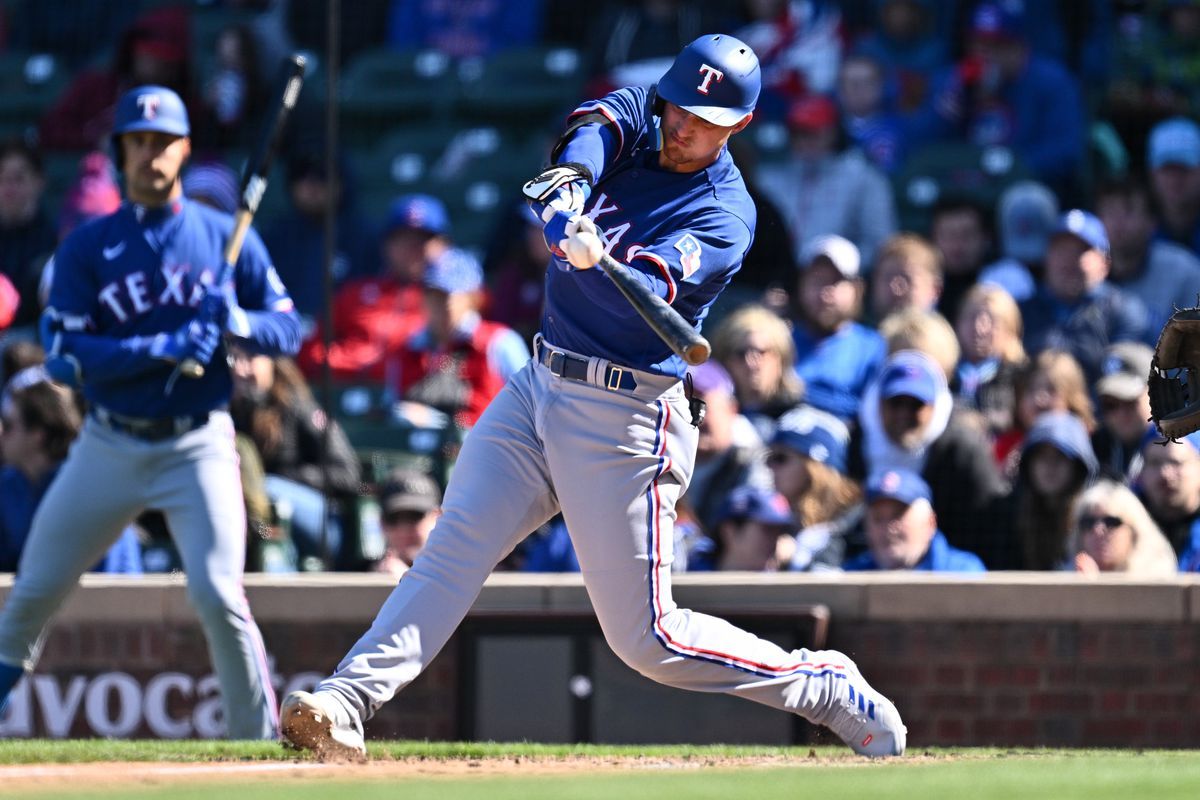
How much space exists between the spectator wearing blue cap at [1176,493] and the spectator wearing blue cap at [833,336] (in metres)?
1.38

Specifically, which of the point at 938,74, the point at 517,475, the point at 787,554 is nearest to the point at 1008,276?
the point at 938,74

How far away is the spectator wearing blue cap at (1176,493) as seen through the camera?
23.0 ft

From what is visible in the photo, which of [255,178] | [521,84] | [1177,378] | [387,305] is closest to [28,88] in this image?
[521,84]

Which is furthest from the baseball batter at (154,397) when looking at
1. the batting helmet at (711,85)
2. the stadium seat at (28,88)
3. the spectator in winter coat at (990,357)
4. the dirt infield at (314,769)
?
the stadium seat at (28,88)

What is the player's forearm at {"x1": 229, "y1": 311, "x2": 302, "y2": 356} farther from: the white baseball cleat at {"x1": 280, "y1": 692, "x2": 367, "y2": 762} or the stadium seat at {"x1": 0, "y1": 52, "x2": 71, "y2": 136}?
the stadium seat at {"x1": 0, "y1": 52, "x2": 71, "y2": 136}

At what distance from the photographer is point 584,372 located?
15.6 feet

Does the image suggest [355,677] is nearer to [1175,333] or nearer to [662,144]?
[662,144]

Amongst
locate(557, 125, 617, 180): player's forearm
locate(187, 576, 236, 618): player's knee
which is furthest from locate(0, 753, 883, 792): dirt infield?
locate(557, 125, 617, 180): player's forearm

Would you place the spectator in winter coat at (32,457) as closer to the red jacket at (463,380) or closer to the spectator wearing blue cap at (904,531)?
the red jacket at (463,380)

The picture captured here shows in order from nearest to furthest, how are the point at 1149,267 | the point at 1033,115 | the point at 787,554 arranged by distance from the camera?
the point at 787,554 < the point at 1149,267 < the point at 1033,115

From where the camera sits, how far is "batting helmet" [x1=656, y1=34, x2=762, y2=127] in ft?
15.4

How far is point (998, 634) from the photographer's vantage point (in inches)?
270

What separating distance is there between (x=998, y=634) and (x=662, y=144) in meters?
2.76

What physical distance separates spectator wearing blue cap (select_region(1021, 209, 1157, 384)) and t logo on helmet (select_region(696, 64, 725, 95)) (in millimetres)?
3891
